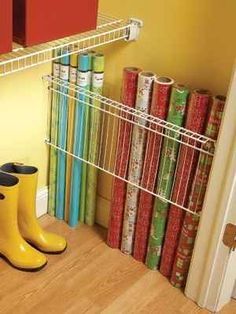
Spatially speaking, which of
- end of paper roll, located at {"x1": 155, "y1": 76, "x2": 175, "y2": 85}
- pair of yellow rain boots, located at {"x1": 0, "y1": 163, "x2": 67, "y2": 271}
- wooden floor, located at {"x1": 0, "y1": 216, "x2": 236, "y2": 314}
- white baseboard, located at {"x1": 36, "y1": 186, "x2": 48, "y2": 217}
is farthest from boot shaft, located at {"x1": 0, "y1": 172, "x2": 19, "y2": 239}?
end of paper roll, located at {"x1": 155, "y1": 76, "x2": 175, "y2": 85}

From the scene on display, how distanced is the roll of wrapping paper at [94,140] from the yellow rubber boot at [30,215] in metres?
0.19

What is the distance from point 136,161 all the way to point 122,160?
70 millimetres

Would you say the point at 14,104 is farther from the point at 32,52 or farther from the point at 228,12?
the point at 228,12

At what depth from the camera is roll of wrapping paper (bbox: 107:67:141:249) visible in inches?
67.7

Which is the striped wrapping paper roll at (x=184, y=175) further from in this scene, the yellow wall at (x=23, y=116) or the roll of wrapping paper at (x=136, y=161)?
the yellow wall at (x=23, y=116)

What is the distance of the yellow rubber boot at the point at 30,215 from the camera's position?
183 cm

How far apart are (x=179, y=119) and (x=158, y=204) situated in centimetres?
33

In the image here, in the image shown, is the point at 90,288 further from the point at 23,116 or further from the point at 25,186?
the point at 23,116

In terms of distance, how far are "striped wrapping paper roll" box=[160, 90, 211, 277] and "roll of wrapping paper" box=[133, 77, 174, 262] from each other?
0.09 metres

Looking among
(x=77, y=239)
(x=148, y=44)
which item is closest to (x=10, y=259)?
(x=77, y=239)

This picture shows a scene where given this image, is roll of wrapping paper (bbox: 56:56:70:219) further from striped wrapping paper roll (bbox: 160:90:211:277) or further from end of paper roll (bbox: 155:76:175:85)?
striped wrapping paper roll (bbox: 160:90:211:277)

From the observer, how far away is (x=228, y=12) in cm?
152

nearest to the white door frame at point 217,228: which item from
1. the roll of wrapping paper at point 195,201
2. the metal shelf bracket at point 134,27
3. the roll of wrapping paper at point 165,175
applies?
the roll of wrapping paper at point 195,201

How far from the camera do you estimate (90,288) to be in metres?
1.83
